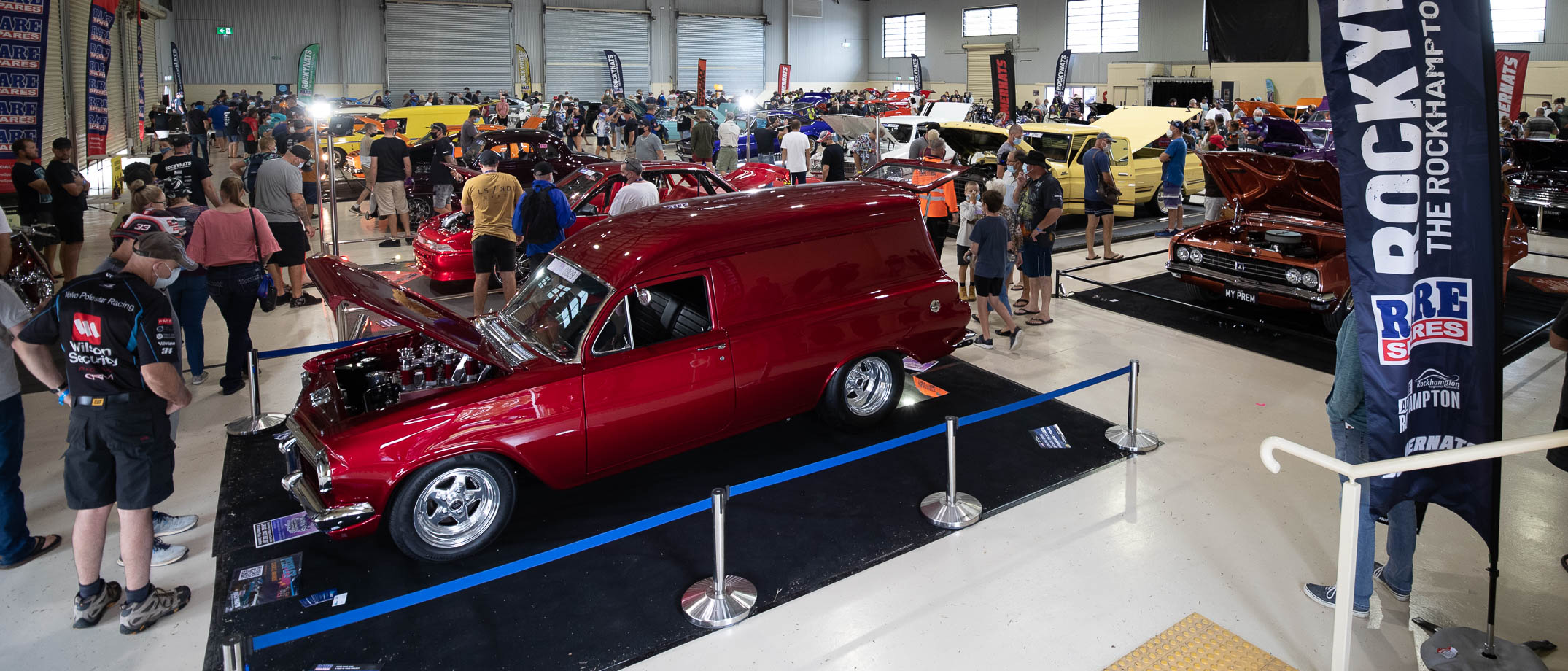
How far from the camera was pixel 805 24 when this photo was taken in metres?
48.6

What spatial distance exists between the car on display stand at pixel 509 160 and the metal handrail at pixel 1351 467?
1222 centimetres

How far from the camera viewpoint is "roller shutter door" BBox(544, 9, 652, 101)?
40.1 metres

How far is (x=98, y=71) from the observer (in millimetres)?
14086

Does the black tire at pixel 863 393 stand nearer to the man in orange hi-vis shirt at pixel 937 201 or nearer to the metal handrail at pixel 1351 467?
the metal handrail at pixel 1351 467

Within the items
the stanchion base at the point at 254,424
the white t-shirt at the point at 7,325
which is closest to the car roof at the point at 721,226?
the stanchion base at the point at 254,424

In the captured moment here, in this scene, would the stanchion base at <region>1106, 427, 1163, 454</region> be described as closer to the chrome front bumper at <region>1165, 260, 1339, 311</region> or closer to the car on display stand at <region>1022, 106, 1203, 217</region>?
the chrome front bumper at <region>1165, 260, 1339, 311</region>

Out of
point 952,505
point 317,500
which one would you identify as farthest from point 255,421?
point 952,505

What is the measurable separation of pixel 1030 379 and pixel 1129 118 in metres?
11.7

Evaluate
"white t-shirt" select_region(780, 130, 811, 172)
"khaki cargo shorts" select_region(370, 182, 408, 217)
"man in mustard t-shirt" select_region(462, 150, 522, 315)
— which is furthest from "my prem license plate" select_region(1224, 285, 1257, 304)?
→ "khaki cargo shorts" select_region(370, 182, 408, 217)

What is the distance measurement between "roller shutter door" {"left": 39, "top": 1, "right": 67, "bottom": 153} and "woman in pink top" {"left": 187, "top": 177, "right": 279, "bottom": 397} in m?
11.9

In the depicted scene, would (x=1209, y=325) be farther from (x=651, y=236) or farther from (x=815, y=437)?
(x=651, y=236)

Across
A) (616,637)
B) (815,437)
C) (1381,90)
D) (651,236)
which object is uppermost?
(1381,90)

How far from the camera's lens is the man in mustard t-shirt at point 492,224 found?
883 centimetres

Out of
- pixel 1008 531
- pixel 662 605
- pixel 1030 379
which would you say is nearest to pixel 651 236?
pixel 662 605
